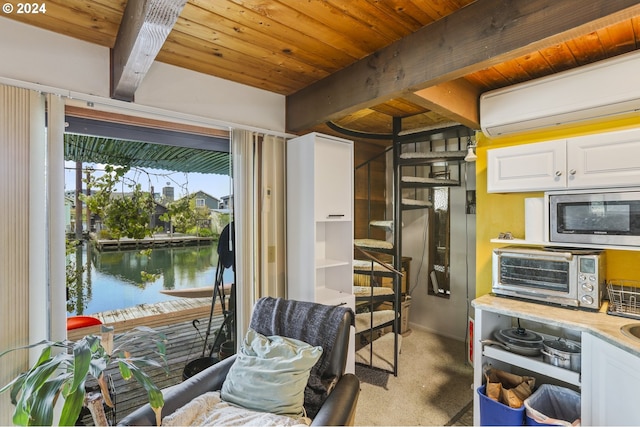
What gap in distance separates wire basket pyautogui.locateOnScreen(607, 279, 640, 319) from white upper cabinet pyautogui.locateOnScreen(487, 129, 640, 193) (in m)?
0.67

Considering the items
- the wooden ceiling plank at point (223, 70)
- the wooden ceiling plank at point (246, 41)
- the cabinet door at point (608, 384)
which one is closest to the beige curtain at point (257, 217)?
the wooden ceiling plank at point (223, 70)

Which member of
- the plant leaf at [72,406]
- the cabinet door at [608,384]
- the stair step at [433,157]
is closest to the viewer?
the plant leaf at [72,406]

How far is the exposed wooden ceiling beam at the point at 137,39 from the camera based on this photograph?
1233mm

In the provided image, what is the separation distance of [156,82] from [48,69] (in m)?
0.55

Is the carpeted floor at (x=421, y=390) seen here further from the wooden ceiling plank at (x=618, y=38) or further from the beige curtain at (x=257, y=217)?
the wooden ceiling plank at (x=618, y=38)

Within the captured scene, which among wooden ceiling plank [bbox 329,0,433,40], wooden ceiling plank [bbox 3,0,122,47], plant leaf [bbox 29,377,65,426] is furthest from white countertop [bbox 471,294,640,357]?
wooden ceiling plank [bbox 3,0,122,47]

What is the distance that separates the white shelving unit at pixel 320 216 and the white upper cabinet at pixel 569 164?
1124 millimetres

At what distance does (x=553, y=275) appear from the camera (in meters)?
2.09

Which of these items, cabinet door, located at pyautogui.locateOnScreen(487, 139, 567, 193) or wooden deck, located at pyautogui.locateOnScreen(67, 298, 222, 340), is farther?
wooden deck, located at pyautogui.locateOnScreen(67, 298, 222, 340)

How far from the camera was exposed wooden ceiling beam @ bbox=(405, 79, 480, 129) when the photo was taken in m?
2.00

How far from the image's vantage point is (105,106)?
1.98 m

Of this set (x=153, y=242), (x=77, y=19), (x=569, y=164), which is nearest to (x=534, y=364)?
(x=569, y=164)

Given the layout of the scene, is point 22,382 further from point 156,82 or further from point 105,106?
point 156,82

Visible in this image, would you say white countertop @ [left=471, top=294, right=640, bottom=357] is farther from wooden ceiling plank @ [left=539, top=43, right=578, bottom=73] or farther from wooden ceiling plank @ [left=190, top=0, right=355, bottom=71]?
wooden ceiling plank @ [left=190, top=0, right=355, bottom=71]
